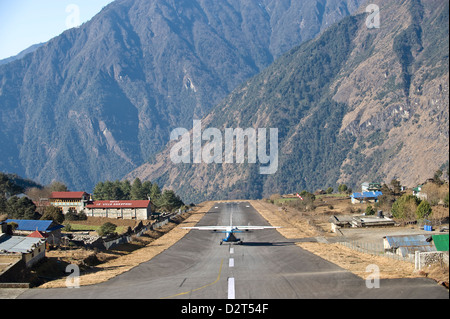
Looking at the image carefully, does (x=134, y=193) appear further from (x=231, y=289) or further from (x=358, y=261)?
(x=231, y=289)

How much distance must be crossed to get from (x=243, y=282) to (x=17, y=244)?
25848 millimetres

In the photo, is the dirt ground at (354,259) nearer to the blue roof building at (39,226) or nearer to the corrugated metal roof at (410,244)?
the corrugated metal roof at (410,244)

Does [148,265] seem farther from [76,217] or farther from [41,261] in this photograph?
[76,217]

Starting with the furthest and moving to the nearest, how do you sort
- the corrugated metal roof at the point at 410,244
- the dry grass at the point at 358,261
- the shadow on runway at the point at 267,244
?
the shadow on runway at the point at 267,244 < the corrugated metal roof at the point at 410,244 < the dry grass at the point at 358,261

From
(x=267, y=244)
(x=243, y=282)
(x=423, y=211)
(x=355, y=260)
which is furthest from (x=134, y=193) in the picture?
(x=243, y=282)

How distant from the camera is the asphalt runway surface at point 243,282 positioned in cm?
3200

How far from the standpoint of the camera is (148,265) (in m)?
50.1

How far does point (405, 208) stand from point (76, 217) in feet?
231

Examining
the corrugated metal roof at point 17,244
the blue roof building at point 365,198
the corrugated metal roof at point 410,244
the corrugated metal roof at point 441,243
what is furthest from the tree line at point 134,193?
the corrugated metal roof at point 441,243

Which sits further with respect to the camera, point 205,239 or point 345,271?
point 205,239

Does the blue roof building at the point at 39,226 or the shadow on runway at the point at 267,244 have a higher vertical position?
the blue roof building at the point at 39,226

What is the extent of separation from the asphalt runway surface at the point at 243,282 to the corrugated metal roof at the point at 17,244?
11.0m

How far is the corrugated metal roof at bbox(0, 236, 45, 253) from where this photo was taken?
47.8 m
